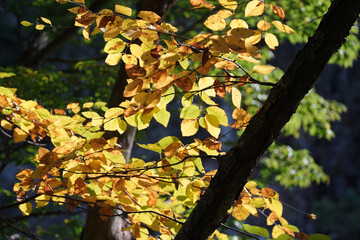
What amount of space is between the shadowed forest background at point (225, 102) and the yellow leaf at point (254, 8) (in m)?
0.57

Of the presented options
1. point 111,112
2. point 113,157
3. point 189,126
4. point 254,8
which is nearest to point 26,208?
point 113,157

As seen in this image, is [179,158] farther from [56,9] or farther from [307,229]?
[307,229]

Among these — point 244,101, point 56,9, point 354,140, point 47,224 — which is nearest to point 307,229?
point 354,140

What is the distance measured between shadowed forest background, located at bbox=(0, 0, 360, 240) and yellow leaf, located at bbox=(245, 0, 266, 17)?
0.57m

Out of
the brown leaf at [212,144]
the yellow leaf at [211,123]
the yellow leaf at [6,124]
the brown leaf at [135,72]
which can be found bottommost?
the yellow leaf at [6,124]

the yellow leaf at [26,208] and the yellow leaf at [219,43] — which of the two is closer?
the yellow leaf at [219,43]

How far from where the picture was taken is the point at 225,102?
24.9 feet

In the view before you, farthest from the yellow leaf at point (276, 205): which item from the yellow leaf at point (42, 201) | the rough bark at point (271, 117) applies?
the yellow leaf at point (42, 201)

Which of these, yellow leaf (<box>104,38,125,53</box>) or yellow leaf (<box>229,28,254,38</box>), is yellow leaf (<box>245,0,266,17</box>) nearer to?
yellow leaf (<box>229,28,254,38</box>)

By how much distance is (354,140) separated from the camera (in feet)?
48.8

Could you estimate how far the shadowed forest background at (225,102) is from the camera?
2996 mm

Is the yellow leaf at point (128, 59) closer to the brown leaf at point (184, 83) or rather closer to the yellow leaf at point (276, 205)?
the brown leaf at point (184, 83)

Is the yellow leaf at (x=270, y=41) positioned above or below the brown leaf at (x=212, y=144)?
above

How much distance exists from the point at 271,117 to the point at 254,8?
0.35m
